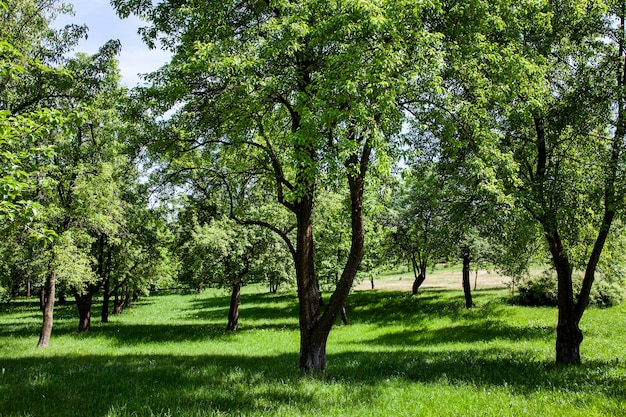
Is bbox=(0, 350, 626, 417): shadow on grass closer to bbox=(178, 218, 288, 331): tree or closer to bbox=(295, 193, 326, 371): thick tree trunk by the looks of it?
bbox=(295, 193, 326, 371): thick tree trunk

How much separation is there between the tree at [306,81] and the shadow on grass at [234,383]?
201 cm

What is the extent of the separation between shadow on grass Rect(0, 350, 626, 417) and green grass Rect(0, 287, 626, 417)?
0.12 ft

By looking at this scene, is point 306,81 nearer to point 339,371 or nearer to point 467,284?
point 339,371

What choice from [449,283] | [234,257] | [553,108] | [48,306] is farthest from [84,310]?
[449,283]

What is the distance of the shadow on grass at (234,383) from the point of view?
7.79 metres

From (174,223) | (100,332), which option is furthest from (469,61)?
(100,332)

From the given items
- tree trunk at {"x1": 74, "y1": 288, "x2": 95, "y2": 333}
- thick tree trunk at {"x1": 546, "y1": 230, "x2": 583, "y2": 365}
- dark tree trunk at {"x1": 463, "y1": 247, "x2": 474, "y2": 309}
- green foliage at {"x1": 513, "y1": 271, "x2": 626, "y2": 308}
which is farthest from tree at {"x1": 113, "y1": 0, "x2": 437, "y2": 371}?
green foliage at {"x1": 513, "y1": 271, "x2": 626, "y2": 308}

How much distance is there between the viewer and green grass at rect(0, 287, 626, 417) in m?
7.84

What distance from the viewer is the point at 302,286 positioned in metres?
11.8

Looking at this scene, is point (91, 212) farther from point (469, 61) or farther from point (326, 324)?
point (469, 61)

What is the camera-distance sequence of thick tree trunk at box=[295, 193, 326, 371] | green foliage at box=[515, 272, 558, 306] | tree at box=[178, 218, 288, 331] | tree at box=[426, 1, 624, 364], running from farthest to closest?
green foliage at box=[515, 272, 558, 306]
tree at box=[178, 218, 288, 331]
thick tree trunk at box=[295, 193, 326, 371]
tree at box=[426, 1, 624, 364]

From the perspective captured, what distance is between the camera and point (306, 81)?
10.9 meters

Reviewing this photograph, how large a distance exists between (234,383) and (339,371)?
3.37 metres

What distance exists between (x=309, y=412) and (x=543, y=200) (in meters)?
8.17
